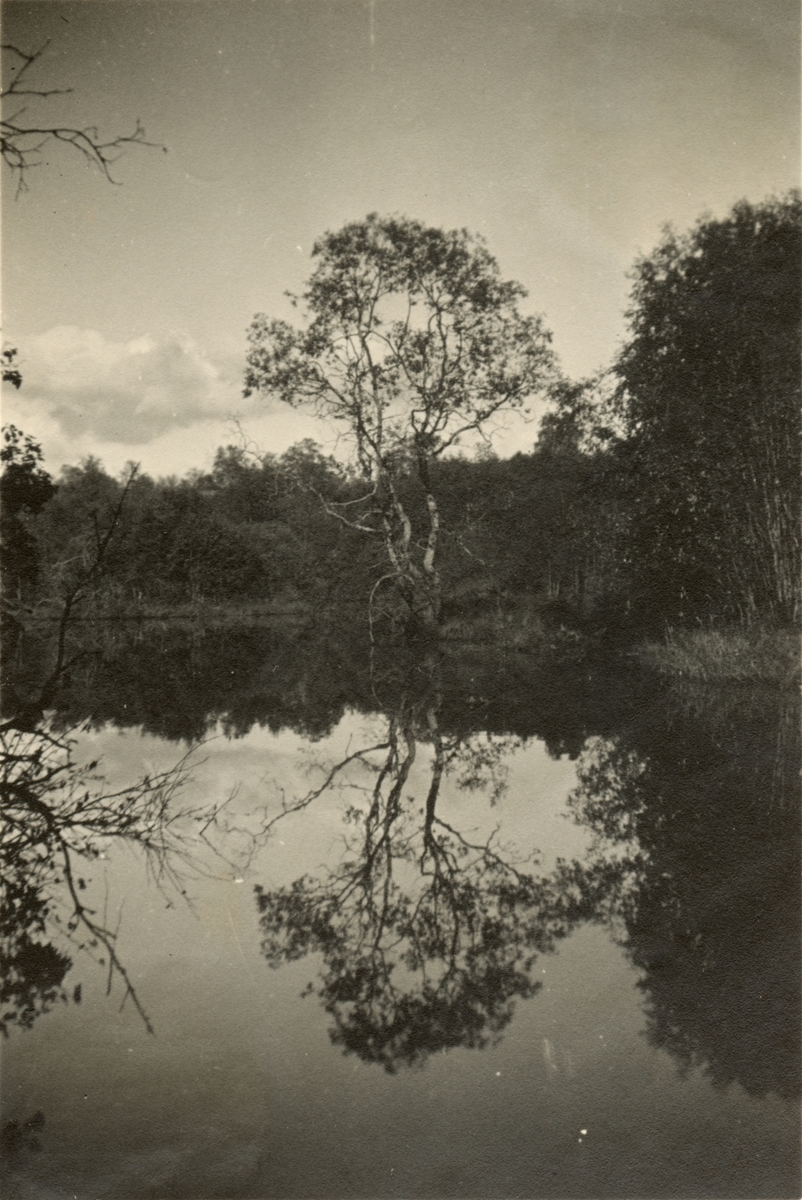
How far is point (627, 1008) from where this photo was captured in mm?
4195

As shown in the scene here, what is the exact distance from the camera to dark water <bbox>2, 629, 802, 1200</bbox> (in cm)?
Answer: 319

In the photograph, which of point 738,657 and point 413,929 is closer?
point 413,929

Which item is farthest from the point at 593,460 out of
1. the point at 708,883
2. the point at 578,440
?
the point at 708,883

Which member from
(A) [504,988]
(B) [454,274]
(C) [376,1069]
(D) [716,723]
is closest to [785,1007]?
(A) [504,988]

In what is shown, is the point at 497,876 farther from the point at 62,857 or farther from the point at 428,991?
the point at 62,857

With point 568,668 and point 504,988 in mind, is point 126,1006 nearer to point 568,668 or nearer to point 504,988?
point 504,988

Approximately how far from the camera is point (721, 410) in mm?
17016

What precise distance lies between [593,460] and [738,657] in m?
8.41

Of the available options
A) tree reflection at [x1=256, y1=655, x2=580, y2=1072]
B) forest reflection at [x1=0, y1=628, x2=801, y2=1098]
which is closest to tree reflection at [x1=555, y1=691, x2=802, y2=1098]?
forest reflection at [x1=0, y1=628, x2=801, y2=1098]

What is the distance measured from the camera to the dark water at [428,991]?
3.19m

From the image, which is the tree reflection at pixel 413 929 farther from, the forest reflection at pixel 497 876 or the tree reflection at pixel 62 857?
the tree reflection at pixel 62 857

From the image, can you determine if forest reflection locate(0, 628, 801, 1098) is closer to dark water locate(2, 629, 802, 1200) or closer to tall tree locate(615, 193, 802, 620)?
dark water locate(2, 629, 802, 1200)

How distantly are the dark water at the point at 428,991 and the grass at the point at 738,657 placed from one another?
550 centimetres

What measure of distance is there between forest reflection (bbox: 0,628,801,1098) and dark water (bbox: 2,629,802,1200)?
1.0 inches
